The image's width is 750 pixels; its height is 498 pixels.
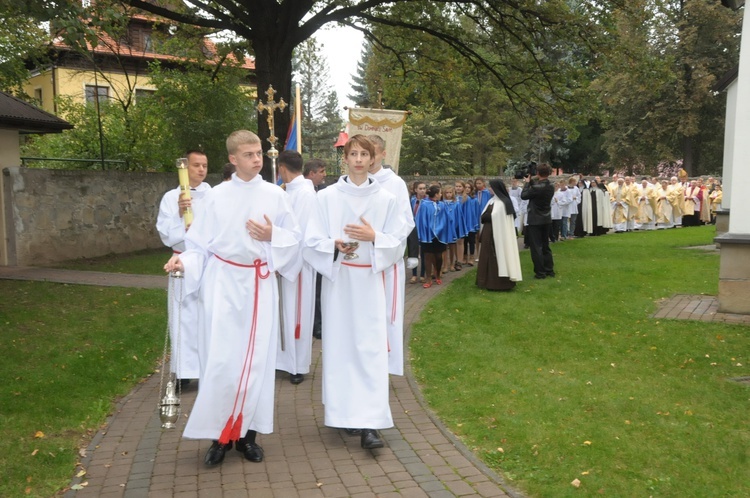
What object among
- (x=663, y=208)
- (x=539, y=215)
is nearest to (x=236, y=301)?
(x=539, y=215)

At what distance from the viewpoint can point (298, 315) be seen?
771 cm

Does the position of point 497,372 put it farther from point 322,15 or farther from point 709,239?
point 709,239

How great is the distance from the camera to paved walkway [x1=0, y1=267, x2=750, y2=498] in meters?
4.92

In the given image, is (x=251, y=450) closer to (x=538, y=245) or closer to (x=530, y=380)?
(x=530, y=380)

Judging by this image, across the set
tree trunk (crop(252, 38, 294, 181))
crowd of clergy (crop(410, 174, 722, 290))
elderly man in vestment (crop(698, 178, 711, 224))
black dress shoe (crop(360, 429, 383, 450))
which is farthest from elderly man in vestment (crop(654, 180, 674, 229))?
black dress shoe (crop(360, 429, 383, 450))

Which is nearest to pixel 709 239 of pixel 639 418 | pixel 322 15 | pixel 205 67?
pixel 322 15

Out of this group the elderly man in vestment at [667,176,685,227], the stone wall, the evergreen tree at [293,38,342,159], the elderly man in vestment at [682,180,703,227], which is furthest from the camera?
the evergreen tree at [293,38,342,159]

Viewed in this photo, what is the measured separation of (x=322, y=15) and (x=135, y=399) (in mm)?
11928

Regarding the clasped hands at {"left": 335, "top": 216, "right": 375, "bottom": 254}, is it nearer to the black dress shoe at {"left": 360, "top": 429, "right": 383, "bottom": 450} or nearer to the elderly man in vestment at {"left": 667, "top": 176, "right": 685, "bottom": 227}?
the black dress shoe at {"left": 360, "top": 429, "right": 383, "bottom": 450}

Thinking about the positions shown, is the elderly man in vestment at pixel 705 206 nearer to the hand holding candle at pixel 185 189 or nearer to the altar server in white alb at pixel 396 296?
the altar server in white alb at pixel 396 296

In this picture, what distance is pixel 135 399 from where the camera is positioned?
7.12 m

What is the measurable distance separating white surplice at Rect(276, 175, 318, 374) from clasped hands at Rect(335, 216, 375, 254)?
189 centimetres

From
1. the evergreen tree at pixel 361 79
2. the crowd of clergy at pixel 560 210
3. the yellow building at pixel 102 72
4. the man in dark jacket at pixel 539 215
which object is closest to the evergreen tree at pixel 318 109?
the evergreen tree at pixel 361 79

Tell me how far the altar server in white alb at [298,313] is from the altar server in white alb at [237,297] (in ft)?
6.64
